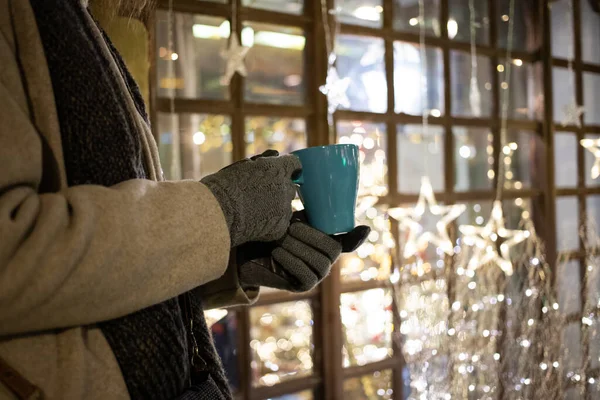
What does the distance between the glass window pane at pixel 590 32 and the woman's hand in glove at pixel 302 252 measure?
2.28 m

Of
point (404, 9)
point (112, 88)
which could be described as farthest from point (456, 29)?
point (112, 88)

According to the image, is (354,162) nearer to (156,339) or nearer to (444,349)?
(156,339)

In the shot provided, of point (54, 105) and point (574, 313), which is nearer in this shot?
point (54, 105)

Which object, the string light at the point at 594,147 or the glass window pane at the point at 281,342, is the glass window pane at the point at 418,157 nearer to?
the glass window pane at the point at 281,342

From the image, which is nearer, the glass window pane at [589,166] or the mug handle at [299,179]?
the mug handle at [299,179]

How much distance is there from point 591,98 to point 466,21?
2.93 feet

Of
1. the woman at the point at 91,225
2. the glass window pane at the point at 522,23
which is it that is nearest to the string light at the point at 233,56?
the woman at the point at 91,225

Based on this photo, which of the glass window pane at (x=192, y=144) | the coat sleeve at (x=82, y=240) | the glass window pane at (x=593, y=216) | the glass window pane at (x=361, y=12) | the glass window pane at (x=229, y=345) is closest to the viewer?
the coat sleeve at (x=82, y=240)

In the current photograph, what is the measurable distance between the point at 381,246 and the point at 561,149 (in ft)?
3.86

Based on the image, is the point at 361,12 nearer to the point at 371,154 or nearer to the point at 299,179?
A: the point at 371,154

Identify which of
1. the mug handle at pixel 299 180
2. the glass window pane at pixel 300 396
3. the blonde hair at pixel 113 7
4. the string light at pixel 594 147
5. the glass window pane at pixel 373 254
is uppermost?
the blonde hair at pixel 113 7

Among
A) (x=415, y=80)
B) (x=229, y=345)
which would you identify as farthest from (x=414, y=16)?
(x=229, y=345)

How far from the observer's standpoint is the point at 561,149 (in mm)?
2379

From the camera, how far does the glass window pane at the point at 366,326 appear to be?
69.7 inches
